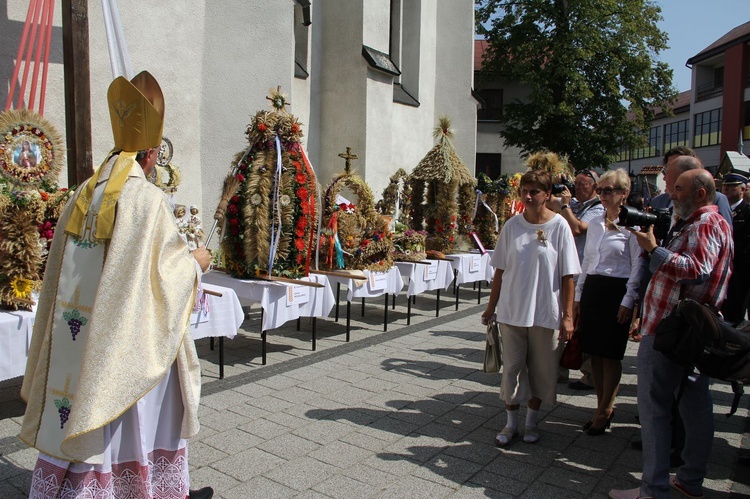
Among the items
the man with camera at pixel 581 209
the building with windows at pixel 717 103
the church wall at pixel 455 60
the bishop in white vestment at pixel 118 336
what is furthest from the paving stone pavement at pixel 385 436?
the building with windows at pixel 717 103

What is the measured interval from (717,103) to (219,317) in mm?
43388

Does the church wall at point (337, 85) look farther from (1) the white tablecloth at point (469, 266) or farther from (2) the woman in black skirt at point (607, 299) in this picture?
(2) the woman in black skirt at point (607, 299)

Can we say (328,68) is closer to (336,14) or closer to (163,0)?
(336,14)

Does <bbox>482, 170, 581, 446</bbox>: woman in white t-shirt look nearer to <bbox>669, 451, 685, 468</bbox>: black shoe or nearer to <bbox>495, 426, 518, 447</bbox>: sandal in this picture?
<bbox>495, 426, 518, 447</bbox>: sandal

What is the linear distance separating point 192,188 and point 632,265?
747cm

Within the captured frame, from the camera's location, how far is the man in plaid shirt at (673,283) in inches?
134

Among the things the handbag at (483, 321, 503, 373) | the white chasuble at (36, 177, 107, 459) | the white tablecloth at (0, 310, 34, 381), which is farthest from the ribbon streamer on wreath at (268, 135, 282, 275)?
the white chasuble at (36, 177, 107, 459)

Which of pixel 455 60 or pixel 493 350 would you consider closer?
pixel 493 350

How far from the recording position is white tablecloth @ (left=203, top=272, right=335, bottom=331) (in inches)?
253

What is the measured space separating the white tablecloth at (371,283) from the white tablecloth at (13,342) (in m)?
3.75

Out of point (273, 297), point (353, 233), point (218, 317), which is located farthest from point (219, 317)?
point (353, 233)

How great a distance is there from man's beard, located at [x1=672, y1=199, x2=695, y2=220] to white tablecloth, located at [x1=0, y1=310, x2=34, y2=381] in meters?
4.42

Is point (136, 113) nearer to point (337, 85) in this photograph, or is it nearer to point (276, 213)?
point (276, 213)

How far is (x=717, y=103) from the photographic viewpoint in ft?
134
